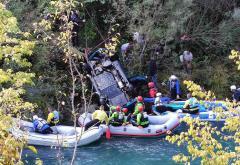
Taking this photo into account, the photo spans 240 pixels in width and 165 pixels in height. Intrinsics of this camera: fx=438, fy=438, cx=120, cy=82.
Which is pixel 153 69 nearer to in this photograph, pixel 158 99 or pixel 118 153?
pixel 158 99

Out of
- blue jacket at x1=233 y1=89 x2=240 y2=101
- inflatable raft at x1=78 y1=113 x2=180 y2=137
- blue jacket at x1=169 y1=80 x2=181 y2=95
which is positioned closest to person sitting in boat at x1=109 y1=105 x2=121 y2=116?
inflatable raft at x1=78 y1=113 x2=180 y2=137

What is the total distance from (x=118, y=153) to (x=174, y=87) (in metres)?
3.65

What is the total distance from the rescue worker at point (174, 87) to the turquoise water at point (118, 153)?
2092mm

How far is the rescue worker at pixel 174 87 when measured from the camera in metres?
15.3

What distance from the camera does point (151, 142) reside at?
14.0 metres

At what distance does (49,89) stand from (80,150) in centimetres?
250

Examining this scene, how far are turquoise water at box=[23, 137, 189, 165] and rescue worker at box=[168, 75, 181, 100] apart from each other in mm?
2092

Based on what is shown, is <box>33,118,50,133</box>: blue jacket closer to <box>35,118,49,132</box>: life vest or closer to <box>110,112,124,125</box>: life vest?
<box>35,118,49,132</box>: life vest

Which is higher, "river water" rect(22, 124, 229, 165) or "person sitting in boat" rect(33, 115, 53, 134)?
"person sitting in boat" rect(33, 115, 53, 134)

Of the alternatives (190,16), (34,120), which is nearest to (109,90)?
(34,120)

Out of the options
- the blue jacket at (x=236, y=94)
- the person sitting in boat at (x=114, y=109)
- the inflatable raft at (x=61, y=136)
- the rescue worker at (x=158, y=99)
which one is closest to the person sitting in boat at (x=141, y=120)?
the person sitting in boat at (x=114, y=109)

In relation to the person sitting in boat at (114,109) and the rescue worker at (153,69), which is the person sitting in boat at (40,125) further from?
the rescue worker at (153,69)

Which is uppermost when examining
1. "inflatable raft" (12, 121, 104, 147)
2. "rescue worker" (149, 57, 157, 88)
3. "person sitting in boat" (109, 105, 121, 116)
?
"rescue worker" (149, 57, 157, 88)

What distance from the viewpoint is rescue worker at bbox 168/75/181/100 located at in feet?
50.1
